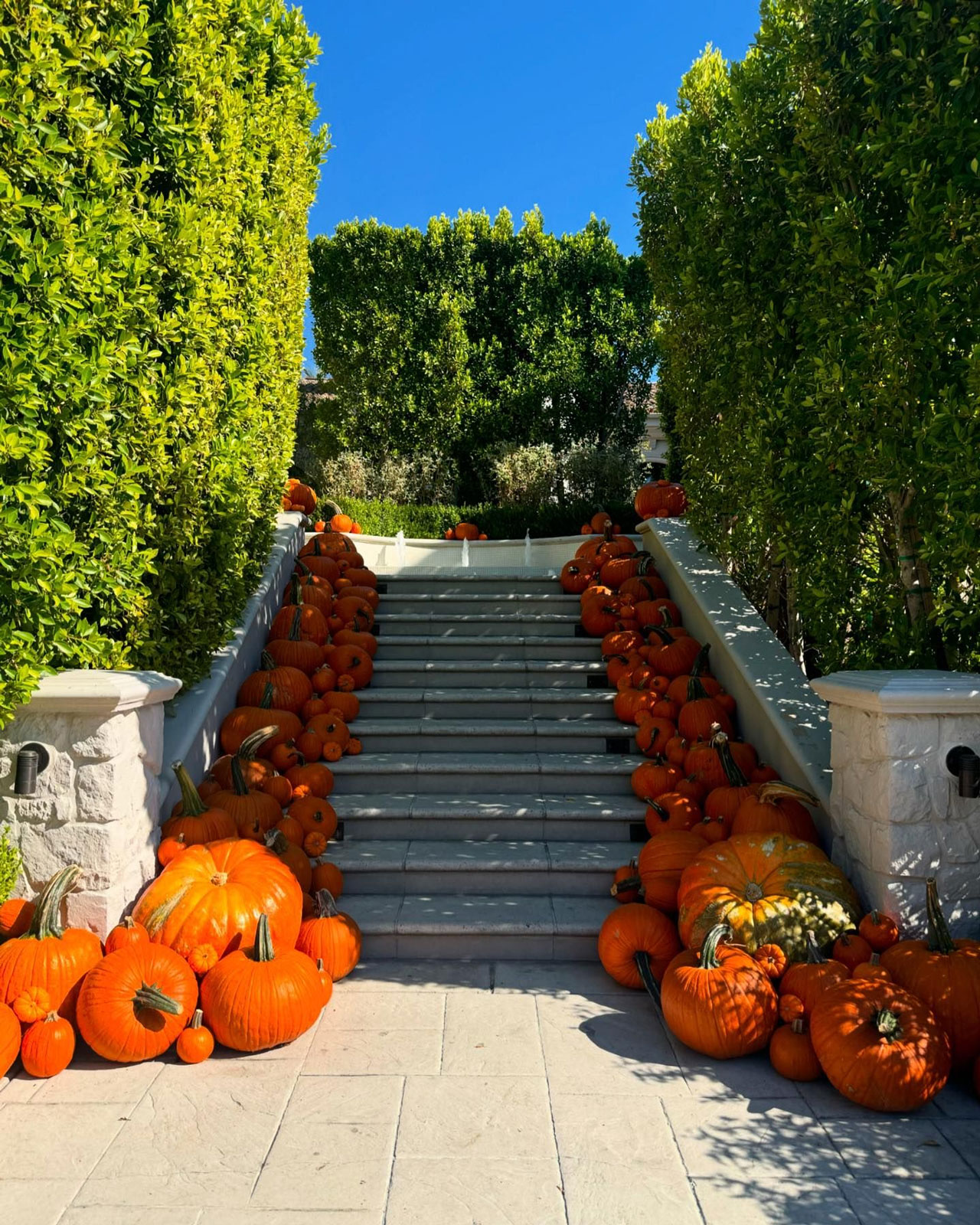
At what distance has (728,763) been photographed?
4.68 m

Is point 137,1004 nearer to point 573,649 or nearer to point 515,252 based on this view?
point 573,649

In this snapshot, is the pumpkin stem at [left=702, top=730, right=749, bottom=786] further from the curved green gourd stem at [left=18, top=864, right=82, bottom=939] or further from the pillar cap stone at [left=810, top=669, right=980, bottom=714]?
the curved green gourd stem at [left=18, top=864, right=82, bottom=939]

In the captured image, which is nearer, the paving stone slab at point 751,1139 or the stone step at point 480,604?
the paving stone slab at point 751,1139

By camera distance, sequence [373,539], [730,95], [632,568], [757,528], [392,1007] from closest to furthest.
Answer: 1. [392,1007]
2. [730,95]
3. [757,528]
4. [632,568]
5. [373,539]

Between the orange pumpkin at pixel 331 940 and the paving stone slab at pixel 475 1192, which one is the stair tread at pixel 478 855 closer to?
the orange pumpkin at pixel 331 940

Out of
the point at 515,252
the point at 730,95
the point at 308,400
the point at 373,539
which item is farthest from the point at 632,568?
the point at 308,400

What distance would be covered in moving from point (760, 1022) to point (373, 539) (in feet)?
27.0

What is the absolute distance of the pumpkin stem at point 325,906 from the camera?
391 centimetres

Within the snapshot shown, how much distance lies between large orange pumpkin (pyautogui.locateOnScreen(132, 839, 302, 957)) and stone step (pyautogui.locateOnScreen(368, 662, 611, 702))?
2.65m

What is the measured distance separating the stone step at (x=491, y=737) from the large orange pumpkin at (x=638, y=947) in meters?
1.89

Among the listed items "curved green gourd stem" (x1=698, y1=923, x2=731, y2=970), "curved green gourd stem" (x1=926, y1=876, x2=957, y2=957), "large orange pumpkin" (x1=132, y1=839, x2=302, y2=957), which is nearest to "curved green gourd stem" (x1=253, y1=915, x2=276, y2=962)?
"large orange pumpkin" (x1=132, y1=839, x2=302, y2=957)

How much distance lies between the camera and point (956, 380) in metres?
3.94

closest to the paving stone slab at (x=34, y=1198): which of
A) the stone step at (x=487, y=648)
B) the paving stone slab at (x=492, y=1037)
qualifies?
the paving stone slab at (x=492, y=1037)

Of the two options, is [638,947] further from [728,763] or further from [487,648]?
[487,648]
